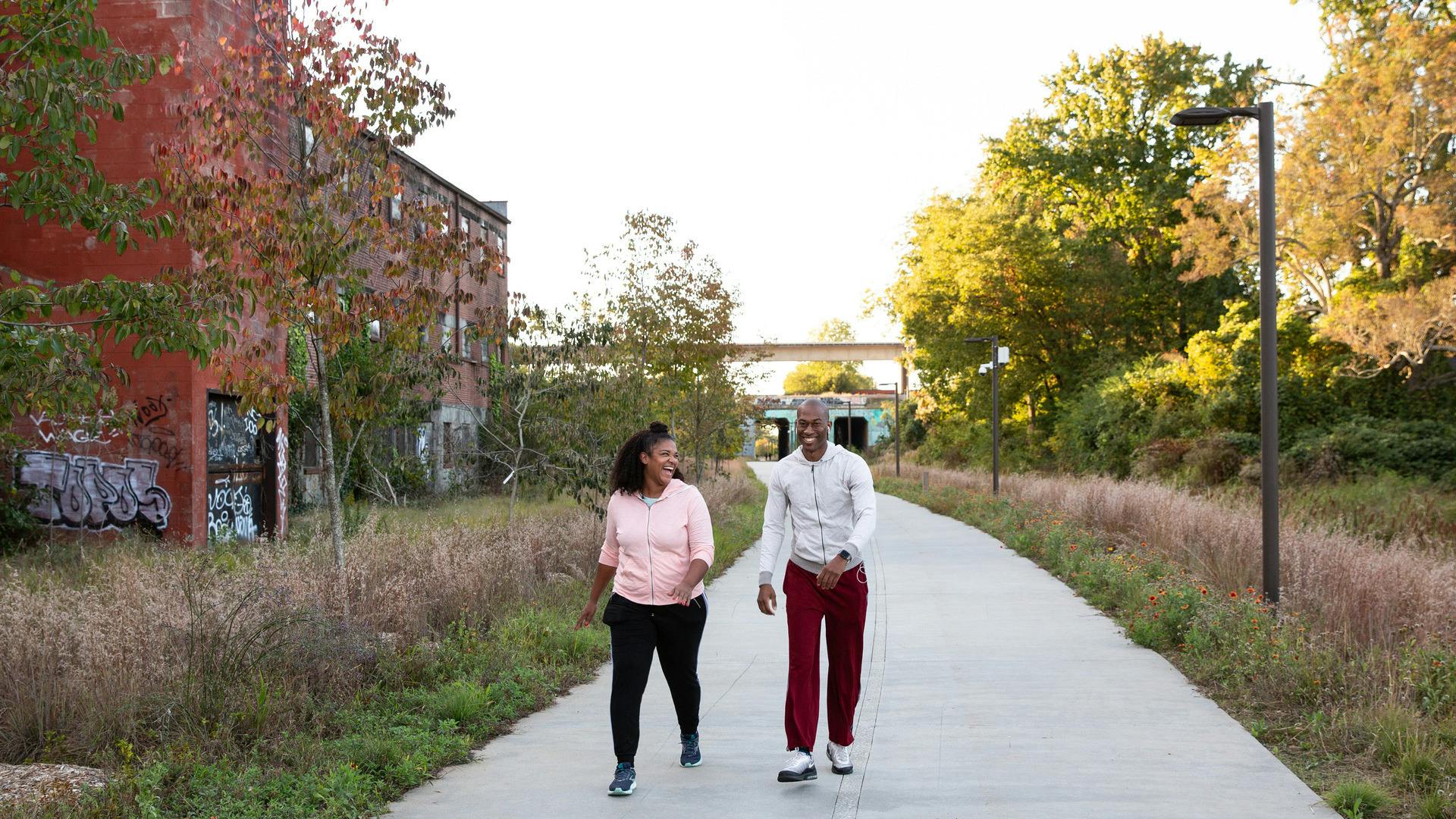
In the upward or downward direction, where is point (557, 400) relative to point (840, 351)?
downward

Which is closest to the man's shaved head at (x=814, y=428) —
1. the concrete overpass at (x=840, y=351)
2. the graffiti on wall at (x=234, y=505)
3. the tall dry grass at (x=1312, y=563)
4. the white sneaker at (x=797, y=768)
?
the white sneaker at (x=797, y=768)

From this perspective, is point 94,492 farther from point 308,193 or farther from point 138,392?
point 308,193

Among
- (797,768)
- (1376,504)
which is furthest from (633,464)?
(1376,504)

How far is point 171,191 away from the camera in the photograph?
28.6 feet

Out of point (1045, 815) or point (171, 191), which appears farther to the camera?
point (171, 191)

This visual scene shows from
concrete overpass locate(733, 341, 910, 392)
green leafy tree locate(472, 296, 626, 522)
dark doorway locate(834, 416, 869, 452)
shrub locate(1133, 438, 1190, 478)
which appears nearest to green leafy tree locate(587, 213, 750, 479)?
green leafy tree locate(472, 296, 626, 522)

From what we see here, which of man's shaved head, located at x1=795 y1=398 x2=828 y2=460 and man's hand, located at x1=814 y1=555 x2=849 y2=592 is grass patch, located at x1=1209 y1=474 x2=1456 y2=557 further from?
man's hand, located at x1=814 y1=555 x2=849 y2=592

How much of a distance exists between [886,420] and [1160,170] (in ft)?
122

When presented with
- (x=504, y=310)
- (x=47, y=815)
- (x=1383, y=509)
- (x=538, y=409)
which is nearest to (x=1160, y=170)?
(x=1383, y=509)

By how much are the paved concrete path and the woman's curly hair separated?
4.79ft

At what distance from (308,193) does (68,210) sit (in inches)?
90.4

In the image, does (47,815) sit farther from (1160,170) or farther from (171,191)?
(1160,170)

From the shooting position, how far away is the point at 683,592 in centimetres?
586

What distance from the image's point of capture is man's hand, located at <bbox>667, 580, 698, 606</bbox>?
5.86 meters
